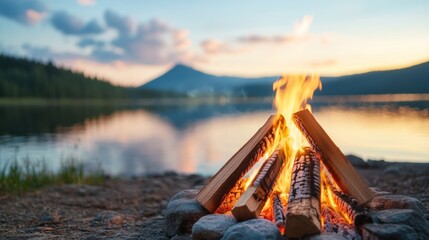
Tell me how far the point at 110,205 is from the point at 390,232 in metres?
5.72

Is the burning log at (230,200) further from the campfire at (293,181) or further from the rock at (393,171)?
the rock at (393,171)

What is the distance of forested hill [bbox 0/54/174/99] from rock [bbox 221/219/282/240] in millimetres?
108892

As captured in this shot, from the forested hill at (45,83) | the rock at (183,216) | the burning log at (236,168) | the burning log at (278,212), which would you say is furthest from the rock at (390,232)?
the forested hill at (45,83)

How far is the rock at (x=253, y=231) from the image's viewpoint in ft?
12.3

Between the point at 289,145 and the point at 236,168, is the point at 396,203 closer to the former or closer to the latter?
the point at 289,145

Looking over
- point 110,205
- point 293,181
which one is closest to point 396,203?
point 293,181

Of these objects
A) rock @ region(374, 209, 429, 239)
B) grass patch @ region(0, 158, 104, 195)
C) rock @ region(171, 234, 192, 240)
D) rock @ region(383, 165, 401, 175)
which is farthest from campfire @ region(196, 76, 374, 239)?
grass patch @ region(0, 158, 104, 195)

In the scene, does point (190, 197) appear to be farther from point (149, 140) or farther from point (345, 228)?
point (149, 140)

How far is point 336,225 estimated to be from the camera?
4.45 m

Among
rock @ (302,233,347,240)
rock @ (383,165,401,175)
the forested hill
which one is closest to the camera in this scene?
rock @ (302,233,347,240)

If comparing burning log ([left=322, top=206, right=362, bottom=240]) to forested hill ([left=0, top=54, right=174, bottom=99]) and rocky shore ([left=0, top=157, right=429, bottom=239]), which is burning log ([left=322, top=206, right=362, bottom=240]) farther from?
forested hill ([left=0, top=54, right=174, bottom=99])

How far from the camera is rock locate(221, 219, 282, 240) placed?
375cm

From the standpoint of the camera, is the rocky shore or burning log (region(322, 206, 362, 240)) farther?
the rocky shore

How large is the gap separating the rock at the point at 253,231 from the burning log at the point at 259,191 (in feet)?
0.92
